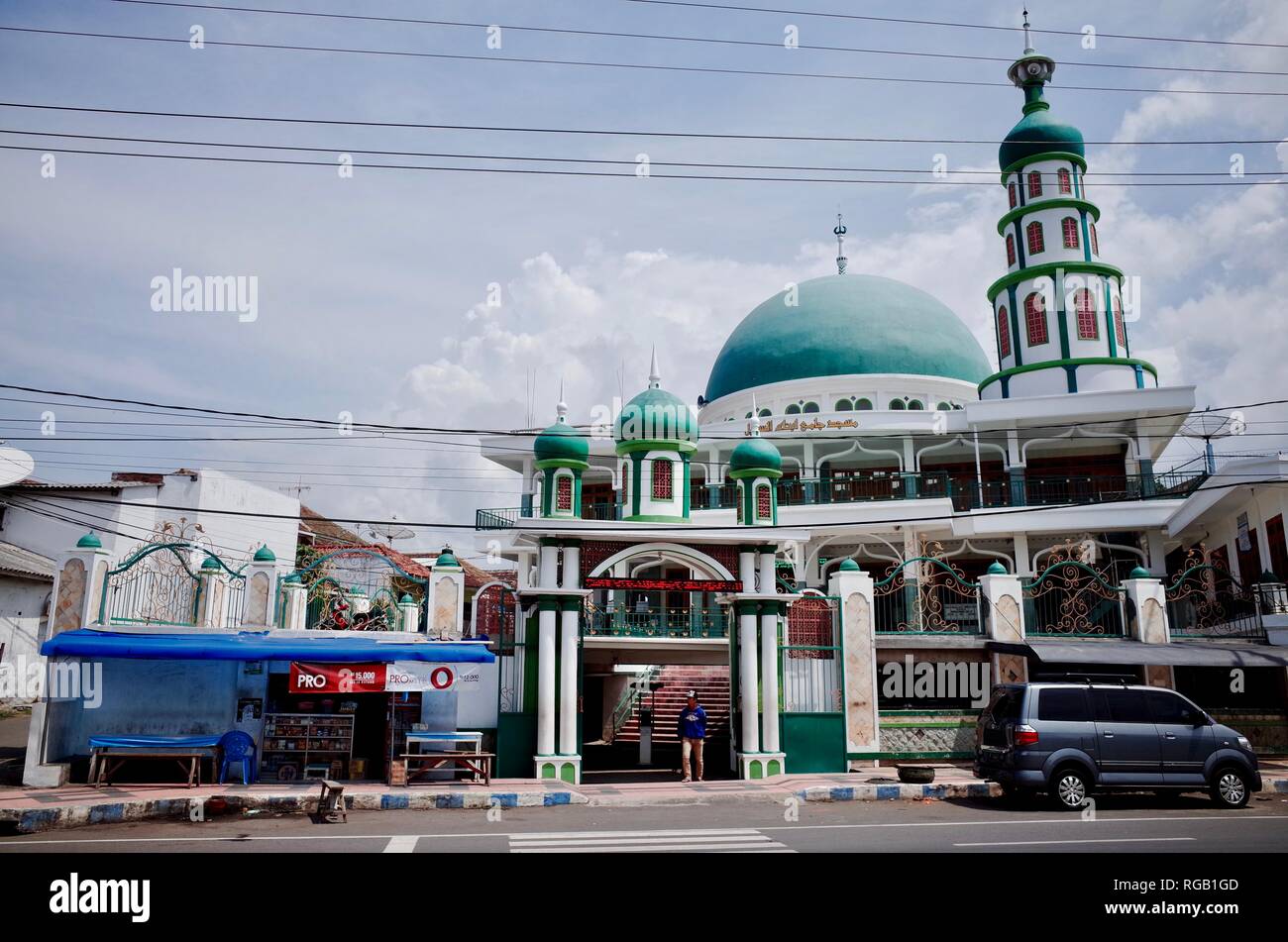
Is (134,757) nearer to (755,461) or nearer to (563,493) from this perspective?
(563,493)

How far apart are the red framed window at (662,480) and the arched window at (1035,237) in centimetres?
2286

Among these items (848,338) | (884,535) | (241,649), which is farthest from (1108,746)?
(848,338)

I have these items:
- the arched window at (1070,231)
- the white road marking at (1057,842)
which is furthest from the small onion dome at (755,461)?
the arched window at (1070,231)

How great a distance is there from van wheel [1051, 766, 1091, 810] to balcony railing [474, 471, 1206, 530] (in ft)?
62.1

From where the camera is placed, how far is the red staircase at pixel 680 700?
2317cm

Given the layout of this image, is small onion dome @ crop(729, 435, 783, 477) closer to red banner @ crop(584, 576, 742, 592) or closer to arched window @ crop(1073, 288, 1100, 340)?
red banner @ crop(584, 576, 742, 592)

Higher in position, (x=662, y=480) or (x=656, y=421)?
(x=656, y=421)

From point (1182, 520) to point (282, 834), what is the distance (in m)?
27.1

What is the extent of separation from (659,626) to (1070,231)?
24.1m

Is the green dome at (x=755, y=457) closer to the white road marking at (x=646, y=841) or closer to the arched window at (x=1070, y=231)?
the white road marking at (x=646, y=841)

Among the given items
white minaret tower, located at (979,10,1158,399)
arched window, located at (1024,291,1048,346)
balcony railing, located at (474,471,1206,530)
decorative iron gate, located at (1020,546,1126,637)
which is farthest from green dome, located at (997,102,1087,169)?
decorative iron gate, located at (1020,546,1126,637)

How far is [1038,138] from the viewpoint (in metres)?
35.2

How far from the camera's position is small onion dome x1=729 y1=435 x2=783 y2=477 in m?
18.6
